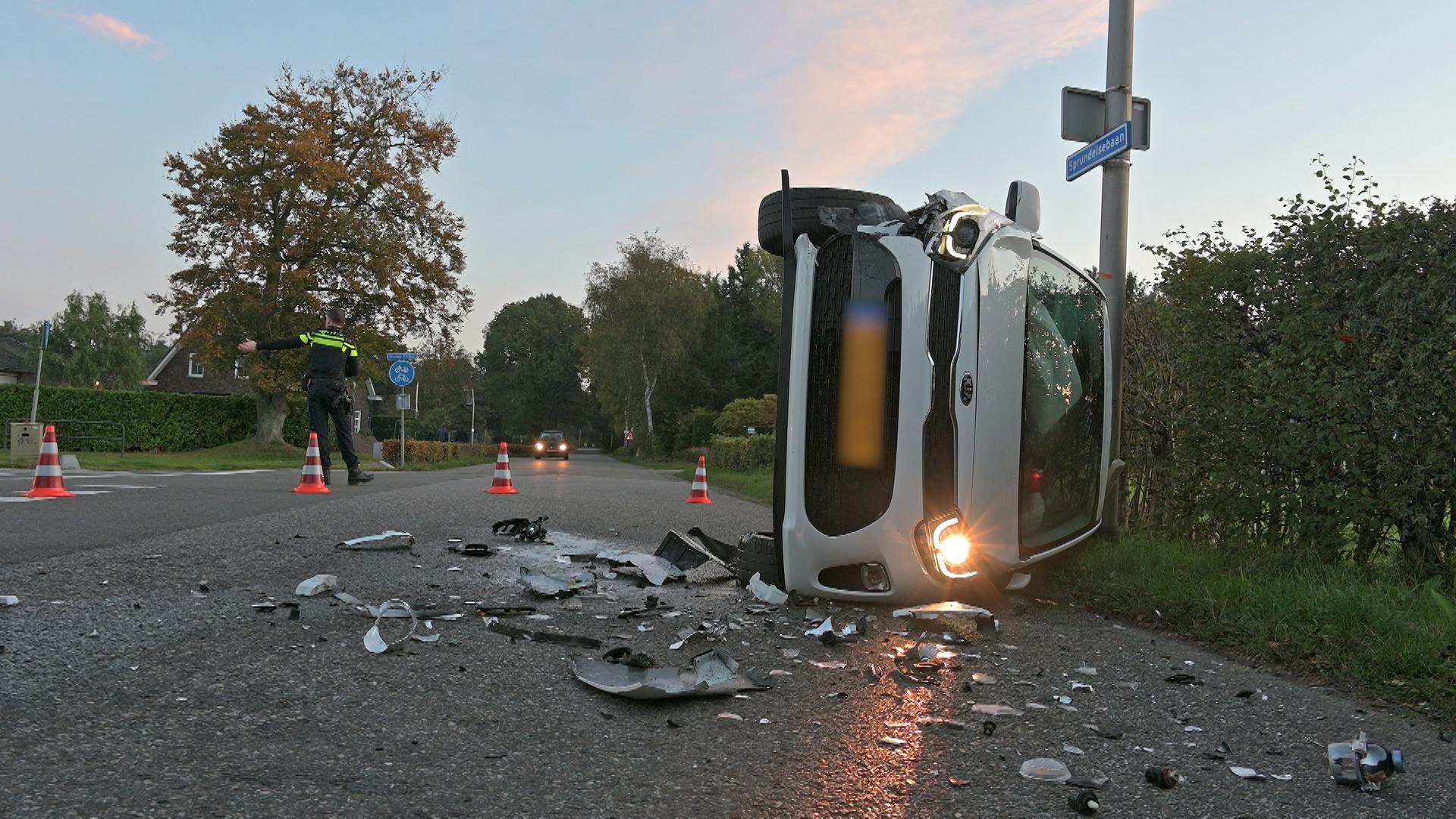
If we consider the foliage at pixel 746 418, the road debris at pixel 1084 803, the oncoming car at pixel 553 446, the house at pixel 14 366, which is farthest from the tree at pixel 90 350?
the road debris at pixel 1084 803

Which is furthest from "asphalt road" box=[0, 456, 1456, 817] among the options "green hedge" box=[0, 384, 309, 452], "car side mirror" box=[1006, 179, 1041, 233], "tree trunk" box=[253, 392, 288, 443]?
"green hedge" box=[0, 384, 309, 452]

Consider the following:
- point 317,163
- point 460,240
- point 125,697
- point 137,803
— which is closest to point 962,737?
point 137,803

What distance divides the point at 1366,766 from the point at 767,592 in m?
2.78

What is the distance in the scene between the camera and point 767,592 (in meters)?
4.79

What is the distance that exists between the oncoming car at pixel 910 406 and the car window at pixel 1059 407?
0.09 ft

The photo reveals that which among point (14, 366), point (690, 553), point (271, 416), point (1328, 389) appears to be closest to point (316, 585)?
point (690, 553)

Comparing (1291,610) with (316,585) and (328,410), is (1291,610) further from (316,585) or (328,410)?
(328,410)

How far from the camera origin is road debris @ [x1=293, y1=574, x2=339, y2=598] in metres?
4.36

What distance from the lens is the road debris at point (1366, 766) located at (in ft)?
7.97

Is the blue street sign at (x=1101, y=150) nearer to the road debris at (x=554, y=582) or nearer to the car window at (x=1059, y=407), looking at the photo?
the car window at (x=1059, y=407)

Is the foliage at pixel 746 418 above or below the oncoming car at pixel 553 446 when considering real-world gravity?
above

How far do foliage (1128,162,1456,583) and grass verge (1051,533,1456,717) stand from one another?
0.29m

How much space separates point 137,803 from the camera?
2.02 m

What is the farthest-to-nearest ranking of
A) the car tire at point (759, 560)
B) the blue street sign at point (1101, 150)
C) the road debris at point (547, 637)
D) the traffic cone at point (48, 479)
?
the traffic cone at point (48, 479)
the blue street sign at point (1101, 150)
the car tire at point (759, 560)
the road debris at point (547, 637)
